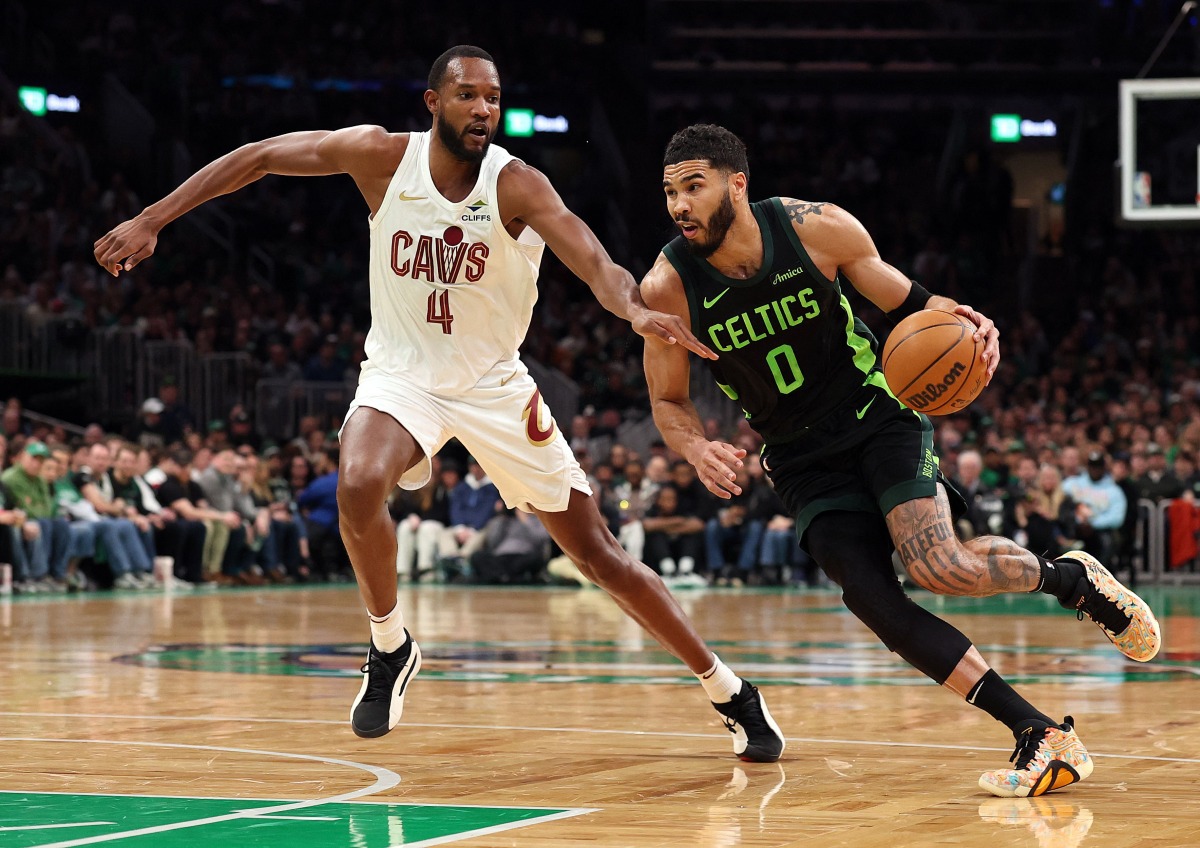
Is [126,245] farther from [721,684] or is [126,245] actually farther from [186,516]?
[186,516]

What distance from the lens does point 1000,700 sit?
5332 mm

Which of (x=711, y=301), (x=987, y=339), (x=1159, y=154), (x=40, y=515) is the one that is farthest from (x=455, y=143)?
(x=1159, y=154)

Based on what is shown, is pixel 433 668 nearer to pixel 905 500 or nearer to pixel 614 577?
pixel 614 577

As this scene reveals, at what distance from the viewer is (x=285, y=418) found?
23.1m

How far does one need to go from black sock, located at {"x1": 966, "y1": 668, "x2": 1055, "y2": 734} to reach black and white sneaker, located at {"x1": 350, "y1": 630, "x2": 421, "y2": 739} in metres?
1.93

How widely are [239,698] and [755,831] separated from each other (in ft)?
12.7

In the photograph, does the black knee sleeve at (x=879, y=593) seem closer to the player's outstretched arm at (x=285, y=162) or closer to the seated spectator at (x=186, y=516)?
the player's outstretched arm at (x=285, y=162)

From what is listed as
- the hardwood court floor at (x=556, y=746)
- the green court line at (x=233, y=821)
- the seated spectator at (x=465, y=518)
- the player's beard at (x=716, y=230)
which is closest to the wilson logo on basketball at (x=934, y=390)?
the player's beard at (x=716, y=230)

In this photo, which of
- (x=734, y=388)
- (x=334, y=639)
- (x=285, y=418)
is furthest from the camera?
(x=285, y=418)

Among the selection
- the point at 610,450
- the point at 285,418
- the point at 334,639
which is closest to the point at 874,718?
the point at 334,639

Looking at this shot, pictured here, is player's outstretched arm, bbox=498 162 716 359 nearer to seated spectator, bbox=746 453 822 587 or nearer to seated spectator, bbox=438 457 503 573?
seated spectator, bbox=746 453 822 587

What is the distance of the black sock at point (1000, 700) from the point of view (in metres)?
5.30

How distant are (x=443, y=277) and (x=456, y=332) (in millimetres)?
198

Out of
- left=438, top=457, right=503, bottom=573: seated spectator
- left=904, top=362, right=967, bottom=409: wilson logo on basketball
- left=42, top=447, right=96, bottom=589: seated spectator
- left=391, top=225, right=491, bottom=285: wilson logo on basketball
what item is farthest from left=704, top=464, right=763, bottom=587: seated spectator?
left=904, top=362, right=967, bottom=409: wilson logo on basketball
